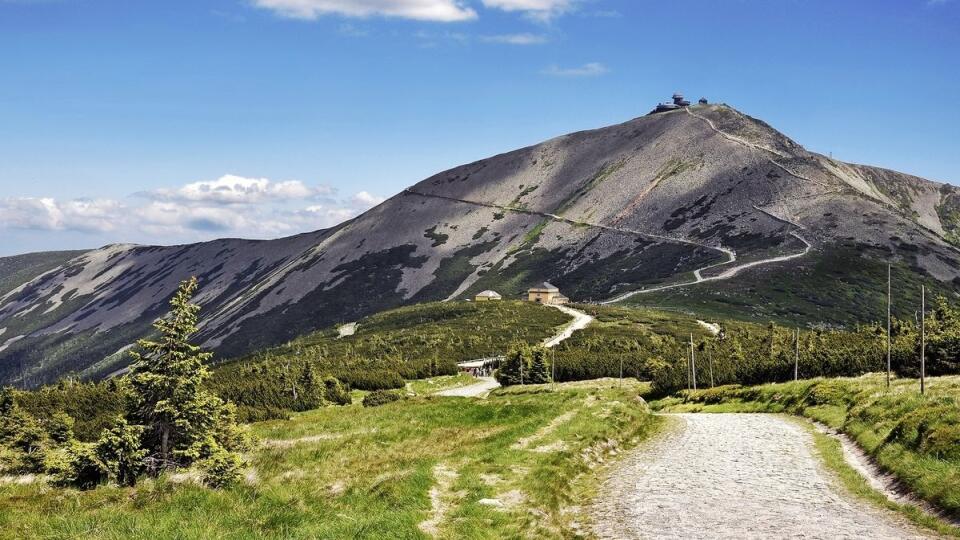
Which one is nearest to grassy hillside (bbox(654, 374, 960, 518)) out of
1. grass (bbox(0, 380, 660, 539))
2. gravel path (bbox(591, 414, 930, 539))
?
gravel path (bbox(591, 414, 930, 539))

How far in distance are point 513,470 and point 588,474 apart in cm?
303

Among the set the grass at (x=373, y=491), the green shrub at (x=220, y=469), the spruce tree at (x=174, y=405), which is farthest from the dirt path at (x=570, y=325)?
the green shrub at (x=220, y=469)

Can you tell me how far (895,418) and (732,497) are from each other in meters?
11.7

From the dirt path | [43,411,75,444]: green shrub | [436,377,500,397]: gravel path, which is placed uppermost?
the dirt path

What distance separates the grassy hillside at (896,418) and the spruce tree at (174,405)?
20.5 meters

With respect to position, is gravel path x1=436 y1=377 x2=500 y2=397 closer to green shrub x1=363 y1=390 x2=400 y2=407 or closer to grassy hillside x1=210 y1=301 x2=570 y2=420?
grassy hillside x1=210 y1=301 x2=570 y2=420

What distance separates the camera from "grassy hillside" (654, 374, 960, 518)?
60.7 feet

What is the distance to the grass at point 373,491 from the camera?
47.3 ft

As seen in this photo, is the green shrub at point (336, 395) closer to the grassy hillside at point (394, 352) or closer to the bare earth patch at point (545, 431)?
the grassy hillside at point (394, 352)

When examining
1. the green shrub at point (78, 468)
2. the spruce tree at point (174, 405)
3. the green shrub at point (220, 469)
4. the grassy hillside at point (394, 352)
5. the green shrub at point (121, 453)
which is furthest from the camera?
the grassy hillside at point (394, 352)

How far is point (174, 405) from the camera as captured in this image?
79.5 feet

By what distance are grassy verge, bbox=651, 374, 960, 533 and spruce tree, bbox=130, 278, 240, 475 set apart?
2013cm

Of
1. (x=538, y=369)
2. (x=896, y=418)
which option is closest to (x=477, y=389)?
(x=538, y=369)

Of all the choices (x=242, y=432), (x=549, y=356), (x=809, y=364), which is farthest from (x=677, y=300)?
(x=242, y=432)
